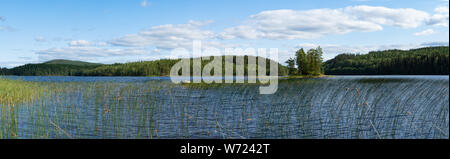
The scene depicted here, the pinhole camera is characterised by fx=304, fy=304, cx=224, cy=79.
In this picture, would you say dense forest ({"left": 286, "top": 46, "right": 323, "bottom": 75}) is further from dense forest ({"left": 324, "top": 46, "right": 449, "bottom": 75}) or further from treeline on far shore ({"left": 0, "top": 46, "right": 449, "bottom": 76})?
dense forest ({"left": 324, "top": 46, "right": 449, "bottom": 75})

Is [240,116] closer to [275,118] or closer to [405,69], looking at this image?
[275,118]

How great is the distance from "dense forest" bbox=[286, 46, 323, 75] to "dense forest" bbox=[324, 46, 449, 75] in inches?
958

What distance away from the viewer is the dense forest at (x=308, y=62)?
7994 cm

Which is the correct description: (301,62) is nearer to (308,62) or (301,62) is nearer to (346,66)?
(308,62)

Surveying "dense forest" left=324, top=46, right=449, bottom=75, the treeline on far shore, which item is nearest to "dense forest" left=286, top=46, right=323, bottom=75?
the treeline on far shore

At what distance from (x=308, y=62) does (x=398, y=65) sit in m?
30.8

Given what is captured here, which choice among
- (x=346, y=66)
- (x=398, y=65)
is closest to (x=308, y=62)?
(x=398, y=65)

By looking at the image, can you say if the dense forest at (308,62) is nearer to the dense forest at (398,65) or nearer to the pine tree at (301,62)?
the pine tree at (301,62)

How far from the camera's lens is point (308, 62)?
79.7 meters

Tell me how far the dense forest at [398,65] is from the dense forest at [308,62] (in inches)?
958

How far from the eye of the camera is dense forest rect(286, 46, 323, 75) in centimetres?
7994
